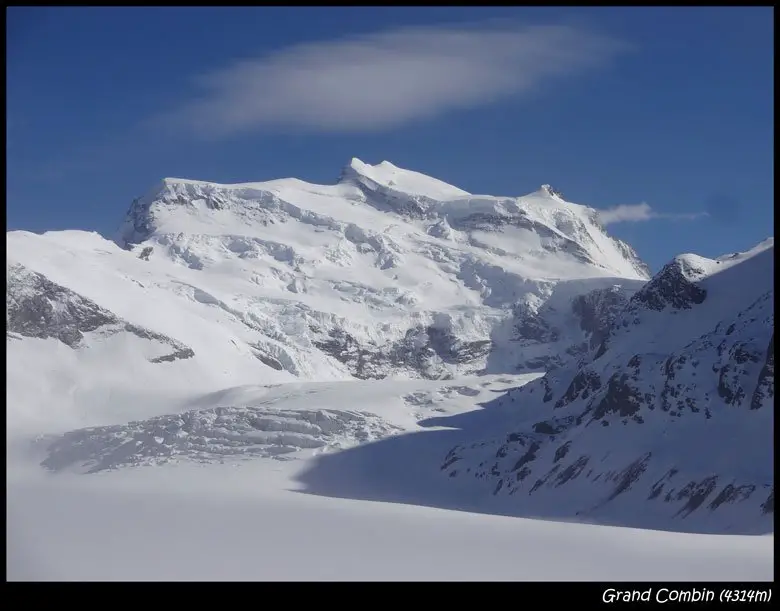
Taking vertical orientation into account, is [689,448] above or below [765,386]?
below

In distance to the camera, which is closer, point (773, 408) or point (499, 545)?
point (499, 545)

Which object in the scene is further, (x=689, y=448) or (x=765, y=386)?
(x=689, y=448)

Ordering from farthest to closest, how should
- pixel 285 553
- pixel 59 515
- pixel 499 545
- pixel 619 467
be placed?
pixel 619 467, pixel 59 515, pixel 499 545, pixel 285 553

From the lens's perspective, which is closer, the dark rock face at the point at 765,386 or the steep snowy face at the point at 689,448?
the steep snowy face at the point at 689,448

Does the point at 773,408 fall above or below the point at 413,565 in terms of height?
above

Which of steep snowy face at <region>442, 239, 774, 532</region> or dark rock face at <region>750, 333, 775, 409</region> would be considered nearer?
steep snowy face at <region>442, 239, 774, 532</region>

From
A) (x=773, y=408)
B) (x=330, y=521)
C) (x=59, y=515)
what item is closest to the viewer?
(x=59, y=515)
